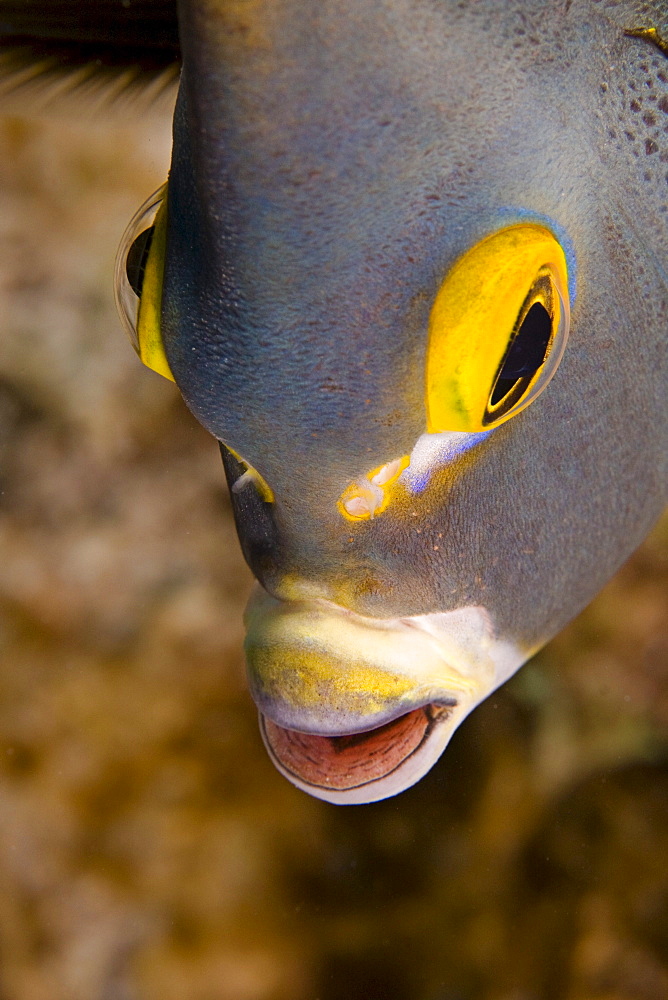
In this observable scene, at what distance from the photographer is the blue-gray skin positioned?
0.83 m

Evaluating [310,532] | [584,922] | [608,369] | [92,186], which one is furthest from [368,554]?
[92,186]

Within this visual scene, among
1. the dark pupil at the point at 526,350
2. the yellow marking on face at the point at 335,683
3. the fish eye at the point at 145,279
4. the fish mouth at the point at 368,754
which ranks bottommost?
the fish mouth at the point at 368,754

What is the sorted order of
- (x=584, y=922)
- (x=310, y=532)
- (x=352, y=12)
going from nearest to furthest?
(x=352, y=12)
(x=310, y=532)
(x=584, y=922)

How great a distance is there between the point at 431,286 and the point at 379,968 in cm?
194

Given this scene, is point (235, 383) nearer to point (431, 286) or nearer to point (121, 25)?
point (431, 286)

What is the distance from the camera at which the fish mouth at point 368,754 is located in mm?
1275

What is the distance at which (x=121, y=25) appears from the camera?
1.27 m

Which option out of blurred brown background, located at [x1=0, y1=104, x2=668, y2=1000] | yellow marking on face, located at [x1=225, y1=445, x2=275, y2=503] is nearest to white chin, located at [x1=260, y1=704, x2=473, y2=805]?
yellow marking on face, located at [x1=225, y1=445, x2=275, y2=503]

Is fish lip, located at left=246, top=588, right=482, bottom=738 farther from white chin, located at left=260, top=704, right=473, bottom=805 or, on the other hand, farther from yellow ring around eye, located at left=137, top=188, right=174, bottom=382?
yellow ring around eye, located at left=137, top=188, right=174, bottom=382

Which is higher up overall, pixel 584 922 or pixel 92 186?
pixel 92 186

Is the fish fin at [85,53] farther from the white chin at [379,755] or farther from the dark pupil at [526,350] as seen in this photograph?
the white chin at [379,755]

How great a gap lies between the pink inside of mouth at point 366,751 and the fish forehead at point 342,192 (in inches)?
19.6

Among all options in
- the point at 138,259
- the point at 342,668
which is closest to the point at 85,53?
the point at 138,259

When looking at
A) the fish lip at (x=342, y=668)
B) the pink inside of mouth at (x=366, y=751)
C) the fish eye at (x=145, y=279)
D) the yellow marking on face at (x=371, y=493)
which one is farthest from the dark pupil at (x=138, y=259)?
the pink inside of mouth at (x=366, y=751)
